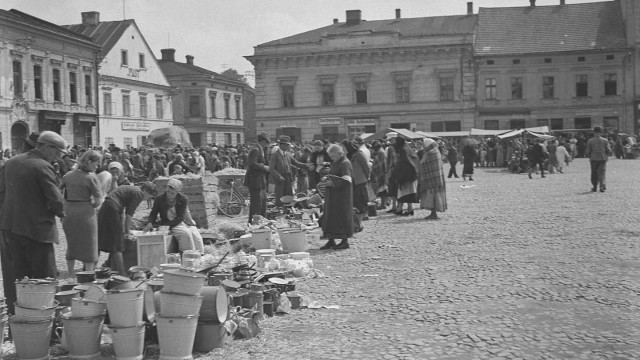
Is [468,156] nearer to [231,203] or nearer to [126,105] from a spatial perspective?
[231,203]

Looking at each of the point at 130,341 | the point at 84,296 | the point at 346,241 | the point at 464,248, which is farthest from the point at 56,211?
the point at 464,248

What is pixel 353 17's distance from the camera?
5953 centimetres

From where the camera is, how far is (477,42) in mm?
56656

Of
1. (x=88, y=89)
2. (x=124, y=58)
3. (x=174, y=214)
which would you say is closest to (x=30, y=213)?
(x=174, y=214)

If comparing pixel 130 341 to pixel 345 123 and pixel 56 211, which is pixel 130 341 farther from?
pixel 345 123

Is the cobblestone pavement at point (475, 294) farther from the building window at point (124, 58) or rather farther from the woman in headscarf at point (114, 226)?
the building window at point (124, 58)

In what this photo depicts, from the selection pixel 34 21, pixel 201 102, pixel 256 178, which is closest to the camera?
pixel 256 178

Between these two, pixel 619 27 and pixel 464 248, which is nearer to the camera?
pixel 464 248

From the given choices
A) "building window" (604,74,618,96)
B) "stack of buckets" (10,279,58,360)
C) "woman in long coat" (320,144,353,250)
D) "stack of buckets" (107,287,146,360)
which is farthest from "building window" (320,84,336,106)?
"stack of buckets" (107,287,146,360)

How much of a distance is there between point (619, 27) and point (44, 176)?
5540cm

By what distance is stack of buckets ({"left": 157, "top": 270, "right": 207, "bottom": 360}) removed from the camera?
648 centimetres

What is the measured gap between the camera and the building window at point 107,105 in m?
47.8

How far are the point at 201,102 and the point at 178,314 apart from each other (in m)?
56.5

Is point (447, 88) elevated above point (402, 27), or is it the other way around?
point (402, 27)
